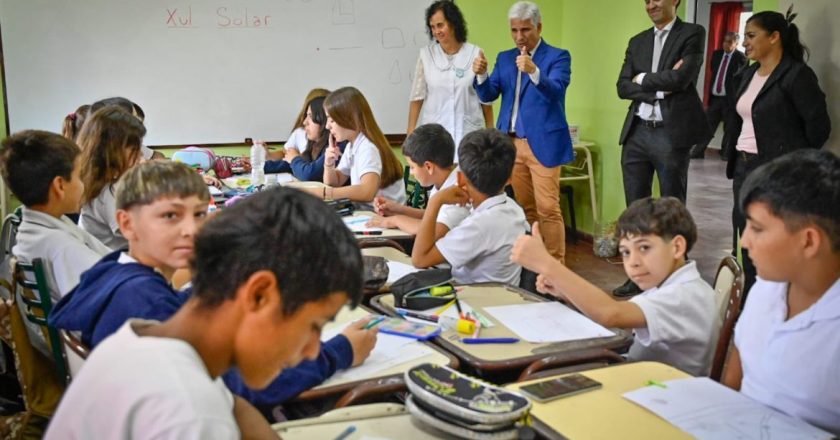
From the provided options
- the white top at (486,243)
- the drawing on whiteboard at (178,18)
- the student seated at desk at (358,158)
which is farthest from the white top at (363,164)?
the drawing on whiteboard at (178,18)

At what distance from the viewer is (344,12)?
5.47 meters

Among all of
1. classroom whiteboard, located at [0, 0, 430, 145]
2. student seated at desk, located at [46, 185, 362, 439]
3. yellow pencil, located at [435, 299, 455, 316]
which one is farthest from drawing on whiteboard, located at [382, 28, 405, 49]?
student seated at desk, located at [46, 185, 362, 439]

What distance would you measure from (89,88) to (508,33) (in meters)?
3.16

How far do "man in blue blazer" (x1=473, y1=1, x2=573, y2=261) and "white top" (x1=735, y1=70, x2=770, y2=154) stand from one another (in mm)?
992

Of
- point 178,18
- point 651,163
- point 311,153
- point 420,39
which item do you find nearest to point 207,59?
point 178,18

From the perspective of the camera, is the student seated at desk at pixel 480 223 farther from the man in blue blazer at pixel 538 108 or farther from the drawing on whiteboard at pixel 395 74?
the drawing on whiteboard at pixel 395 74

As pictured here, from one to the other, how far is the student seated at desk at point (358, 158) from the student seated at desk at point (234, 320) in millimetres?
2874

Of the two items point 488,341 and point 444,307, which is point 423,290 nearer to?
point 444,307

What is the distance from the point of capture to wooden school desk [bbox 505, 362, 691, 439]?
1359 millimetres

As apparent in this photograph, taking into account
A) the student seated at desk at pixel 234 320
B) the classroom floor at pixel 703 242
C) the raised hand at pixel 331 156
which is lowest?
the classroom floor at pixel 703 242

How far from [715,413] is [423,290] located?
949 mm

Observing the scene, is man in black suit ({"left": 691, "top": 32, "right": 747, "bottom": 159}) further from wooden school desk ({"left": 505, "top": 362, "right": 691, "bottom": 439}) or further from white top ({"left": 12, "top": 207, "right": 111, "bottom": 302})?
white top ({"left": 12, "top": 207, "right": 111, "bottom": 302})

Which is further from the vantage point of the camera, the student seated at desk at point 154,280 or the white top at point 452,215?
the white top at point 452,215

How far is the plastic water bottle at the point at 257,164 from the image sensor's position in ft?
14.1
